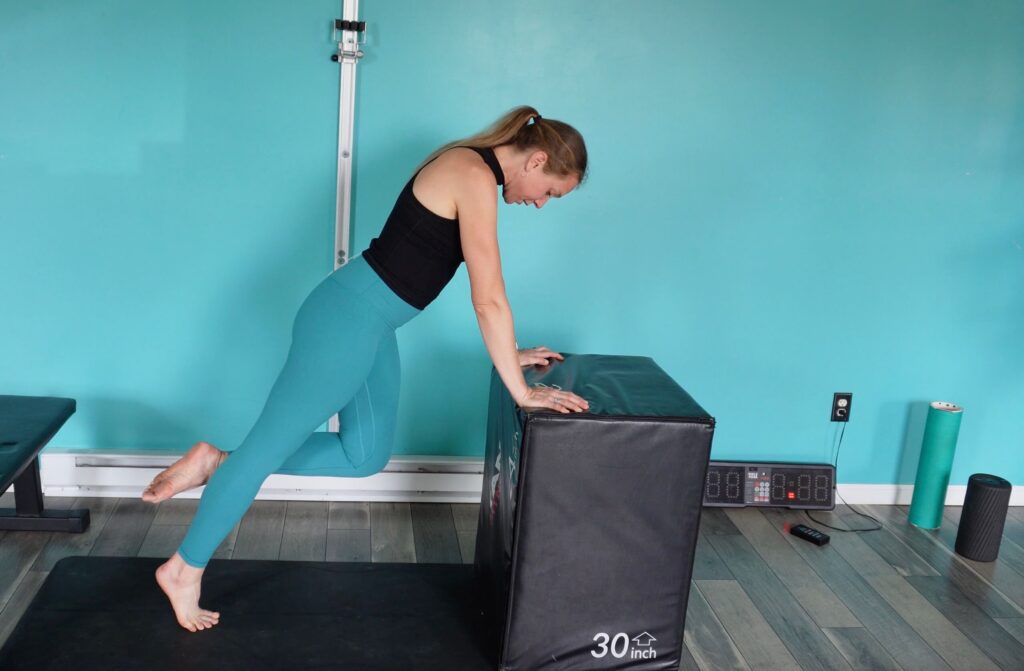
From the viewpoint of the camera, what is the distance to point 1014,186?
3.28 m

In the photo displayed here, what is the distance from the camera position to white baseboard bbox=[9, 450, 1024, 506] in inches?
Result: 118

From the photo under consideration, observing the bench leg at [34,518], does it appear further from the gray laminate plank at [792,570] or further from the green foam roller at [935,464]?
the green foam roller at [935,464]

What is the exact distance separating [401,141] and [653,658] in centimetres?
160

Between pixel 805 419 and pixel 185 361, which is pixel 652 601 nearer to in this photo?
pixel 805 419

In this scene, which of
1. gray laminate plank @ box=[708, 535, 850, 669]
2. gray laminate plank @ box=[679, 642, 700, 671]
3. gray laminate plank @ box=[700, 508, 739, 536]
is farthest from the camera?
gray laminate plank @ box=[700, 508, 739, 536]

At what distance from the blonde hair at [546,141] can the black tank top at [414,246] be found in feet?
0.15

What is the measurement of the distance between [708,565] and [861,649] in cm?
52

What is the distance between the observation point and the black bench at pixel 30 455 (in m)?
2.36

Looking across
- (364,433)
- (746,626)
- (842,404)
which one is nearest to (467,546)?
(364,433)

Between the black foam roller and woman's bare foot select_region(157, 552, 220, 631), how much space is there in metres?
2.25

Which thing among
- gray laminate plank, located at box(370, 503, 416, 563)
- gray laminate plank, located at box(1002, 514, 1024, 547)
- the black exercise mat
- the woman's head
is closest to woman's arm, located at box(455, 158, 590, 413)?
the woman's head

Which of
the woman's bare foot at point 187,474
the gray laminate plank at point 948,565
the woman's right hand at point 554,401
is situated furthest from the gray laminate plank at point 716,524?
the woman's bare foot at point 187,474

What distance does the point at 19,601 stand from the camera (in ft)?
7.87

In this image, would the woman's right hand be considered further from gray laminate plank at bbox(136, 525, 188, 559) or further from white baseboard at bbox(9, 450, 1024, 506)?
gray laminate plank at bbox(136, 525, 188, 559)
